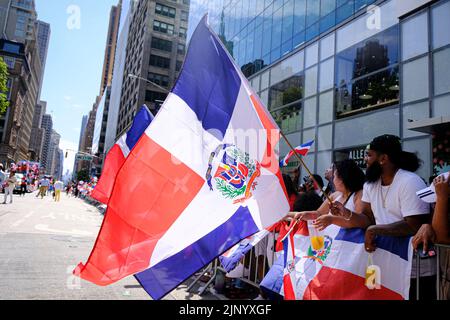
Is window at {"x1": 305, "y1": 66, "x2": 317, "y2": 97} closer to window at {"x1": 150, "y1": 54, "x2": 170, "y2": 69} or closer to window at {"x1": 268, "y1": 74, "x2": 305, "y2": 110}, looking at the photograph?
window at {"x1": 268, "y1": 74, "x2": 305, "y2": 110}

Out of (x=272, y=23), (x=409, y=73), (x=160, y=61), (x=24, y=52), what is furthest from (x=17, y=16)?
(x=409, y=73)

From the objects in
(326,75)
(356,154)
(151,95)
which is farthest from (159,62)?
(356,154)

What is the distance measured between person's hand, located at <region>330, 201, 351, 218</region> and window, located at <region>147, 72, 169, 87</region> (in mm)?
68901

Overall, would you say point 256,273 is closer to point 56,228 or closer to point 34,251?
point 34,251

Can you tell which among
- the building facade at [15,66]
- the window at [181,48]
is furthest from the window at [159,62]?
the building facade at [15,66]

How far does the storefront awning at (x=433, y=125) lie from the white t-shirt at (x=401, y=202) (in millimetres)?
6830

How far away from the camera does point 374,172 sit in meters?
3.26

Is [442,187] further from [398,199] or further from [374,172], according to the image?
[374,172]

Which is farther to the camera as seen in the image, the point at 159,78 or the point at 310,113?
the point at 159,78

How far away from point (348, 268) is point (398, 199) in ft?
2.43

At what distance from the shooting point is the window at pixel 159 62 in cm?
6925


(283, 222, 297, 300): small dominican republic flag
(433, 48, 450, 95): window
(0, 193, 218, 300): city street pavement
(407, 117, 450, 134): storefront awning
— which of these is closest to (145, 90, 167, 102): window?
(433, 48, 450, 95): window

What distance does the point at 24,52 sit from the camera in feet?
365

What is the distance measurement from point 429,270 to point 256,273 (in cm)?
250
